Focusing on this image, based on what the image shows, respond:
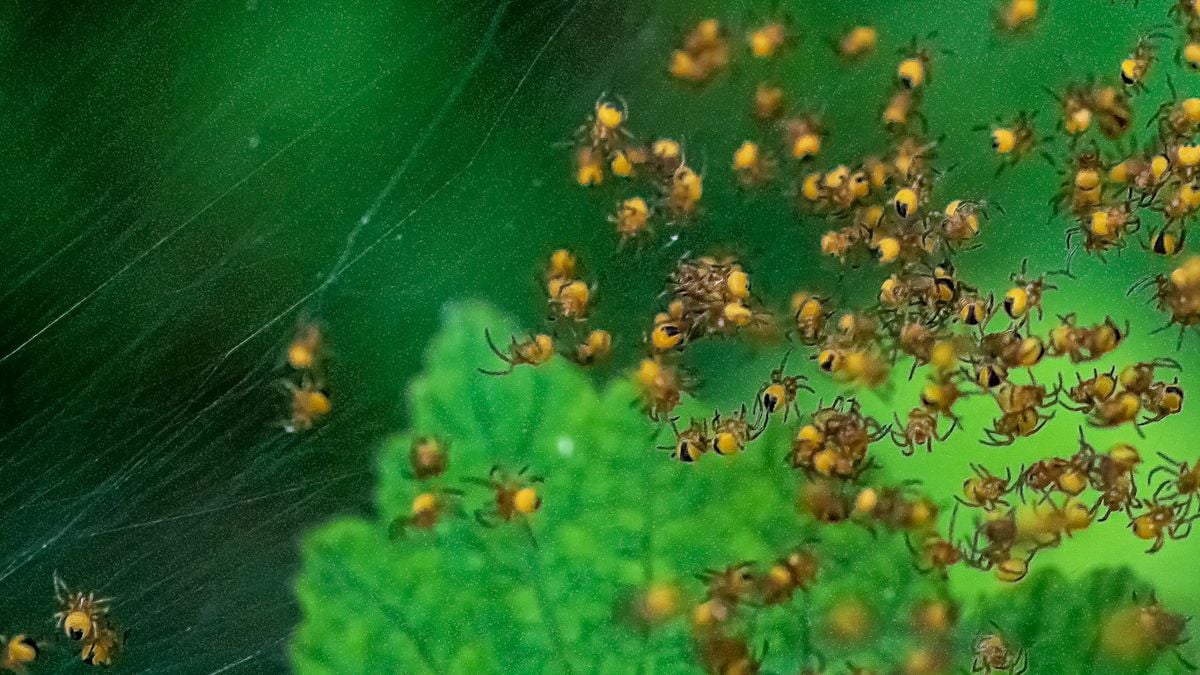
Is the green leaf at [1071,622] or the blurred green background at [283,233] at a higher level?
the blurred green background at [283,233]

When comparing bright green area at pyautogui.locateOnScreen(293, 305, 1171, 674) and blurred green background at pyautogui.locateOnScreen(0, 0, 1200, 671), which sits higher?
blurred green background at pyautogui.locateOnScreen(0, 0, 1200, 671)

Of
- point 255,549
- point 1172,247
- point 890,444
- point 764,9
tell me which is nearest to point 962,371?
point 890,444

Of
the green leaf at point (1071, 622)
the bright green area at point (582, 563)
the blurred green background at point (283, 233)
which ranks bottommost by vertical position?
the green leaf at point (1071, 622)

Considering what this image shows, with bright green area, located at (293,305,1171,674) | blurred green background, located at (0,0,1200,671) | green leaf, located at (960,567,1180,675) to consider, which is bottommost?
green leaf, located at (960,567,1180,675)

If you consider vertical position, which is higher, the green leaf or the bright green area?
the bright green area

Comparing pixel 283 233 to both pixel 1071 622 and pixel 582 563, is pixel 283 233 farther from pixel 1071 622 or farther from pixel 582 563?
pixel 1071 622

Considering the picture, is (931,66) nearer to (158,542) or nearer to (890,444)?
(890,444)

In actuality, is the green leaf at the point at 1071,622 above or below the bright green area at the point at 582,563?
below

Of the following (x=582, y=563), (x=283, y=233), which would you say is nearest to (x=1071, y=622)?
(x=582, y=563)
